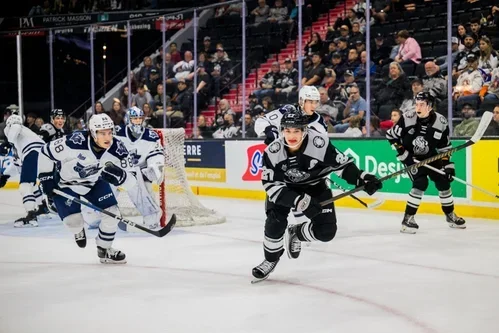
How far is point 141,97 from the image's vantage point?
11.4 meters

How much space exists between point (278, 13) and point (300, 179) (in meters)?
6.34

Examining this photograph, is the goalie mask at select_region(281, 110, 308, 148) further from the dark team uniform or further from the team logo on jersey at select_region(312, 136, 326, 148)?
the dark team uniform

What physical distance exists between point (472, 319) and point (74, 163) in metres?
2.73

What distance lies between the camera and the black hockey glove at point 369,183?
4.38 metres

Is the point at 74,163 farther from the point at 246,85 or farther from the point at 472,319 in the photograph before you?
the point at 246,85

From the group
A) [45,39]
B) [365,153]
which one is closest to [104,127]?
[365,153]

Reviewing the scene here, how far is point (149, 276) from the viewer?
476 cm

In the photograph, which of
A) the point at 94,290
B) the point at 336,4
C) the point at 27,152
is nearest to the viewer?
the point at 94,290

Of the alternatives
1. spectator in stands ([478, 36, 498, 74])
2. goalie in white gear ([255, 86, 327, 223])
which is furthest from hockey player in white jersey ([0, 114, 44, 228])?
spectator in stands ([478, 36, 498, 74])

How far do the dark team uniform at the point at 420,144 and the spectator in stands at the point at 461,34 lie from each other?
5.63ft

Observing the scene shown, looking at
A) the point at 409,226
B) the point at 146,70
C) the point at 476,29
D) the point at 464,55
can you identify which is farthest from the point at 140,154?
the point at 146,70

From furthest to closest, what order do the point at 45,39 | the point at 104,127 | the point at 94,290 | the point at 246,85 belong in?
the point at 45,39
the point at 246,85
the point at 104,127
the point at 94,290

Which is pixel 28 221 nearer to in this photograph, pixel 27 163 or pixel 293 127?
pixel 27 163

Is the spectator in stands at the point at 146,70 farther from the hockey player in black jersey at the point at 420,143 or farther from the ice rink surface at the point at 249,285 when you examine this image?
the hockey player in black jersey at the point at 420,143
